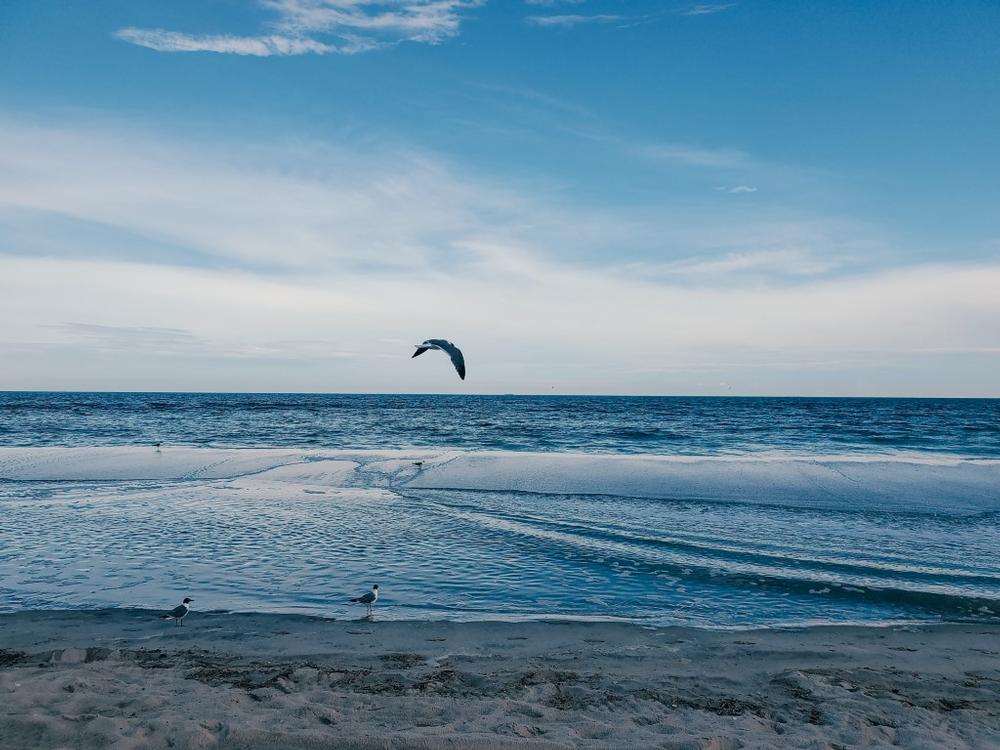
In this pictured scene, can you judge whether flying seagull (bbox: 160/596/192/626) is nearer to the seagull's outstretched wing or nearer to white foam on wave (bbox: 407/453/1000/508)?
the seagull's outstretched wing

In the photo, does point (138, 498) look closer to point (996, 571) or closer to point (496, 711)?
point (496, 711)

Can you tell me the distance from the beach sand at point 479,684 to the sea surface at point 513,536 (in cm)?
82

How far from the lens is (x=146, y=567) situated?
35.5ft

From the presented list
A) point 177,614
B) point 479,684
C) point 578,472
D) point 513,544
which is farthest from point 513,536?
point 578,472

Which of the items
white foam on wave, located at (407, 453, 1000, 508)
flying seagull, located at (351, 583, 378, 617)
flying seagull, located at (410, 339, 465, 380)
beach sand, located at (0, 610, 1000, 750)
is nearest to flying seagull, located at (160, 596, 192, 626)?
beach sand, located at (0, 610, 1000, 750)

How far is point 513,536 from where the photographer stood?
1354 cm

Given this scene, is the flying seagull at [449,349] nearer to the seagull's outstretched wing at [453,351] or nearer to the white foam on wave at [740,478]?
the seagull's outstretched wing at [453,351]

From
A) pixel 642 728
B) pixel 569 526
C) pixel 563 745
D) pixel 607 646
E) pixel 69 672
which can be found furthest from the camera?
pixel 569 526

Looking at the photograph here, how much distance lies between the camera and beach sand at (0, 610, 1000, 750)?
17.4 ft

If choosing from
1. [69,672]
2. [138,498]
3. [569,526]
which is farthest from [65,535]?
[569,526]

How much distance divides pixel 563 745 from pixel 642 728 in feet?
2.69

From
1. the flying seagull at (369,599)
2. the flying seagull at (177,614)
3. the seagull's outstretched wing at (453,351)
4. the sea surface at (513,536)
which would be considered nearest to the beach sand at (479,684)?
the flying seagull at (177,614)

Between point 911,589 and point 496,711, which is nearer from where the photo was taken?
point 496,711

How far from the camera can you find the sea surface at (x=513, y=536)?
31.1 ft
